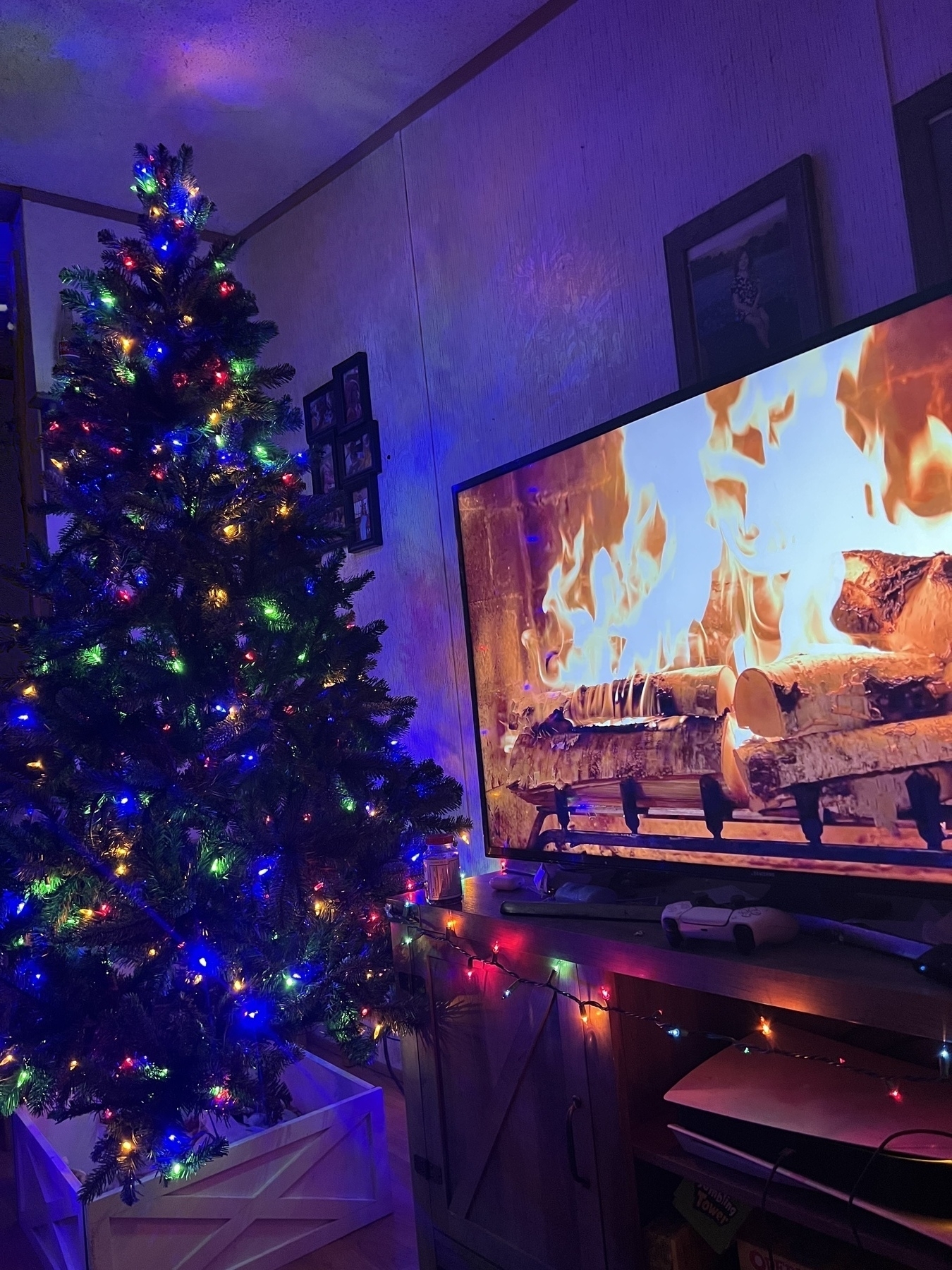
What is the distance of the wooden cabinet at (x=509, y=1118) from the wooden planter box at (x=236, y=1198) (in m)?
0.26

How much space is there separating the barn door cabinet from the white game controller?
0.07ft

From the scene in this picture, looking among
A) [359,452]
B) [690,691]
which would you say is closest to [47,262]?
[359,452]

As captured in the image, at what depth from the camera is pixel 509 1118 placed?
1579 millimetres

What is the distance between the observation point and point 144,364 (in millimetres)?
2109

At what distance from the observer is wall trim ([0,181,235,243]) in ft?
9.73

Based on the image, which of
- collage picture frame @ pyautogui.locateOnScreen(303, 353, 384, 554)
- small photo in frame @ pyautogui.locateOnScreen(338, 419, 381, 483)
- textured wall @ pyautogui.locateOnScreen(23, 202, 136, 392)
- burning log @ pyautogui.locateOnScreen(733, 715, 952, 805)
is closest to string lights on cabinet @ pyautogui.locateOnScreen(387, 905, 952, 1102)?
burning log @ pyautogui.locateOnScreen(733, 715, 952, 805)

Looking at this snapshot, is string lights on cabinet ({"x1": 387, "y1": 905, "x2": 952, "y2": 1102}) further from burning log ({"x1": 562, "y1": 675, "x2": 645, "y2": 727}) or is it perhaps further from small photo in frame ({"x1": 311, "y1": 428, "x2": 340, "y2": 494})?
small photo in frame ({"x1": 311, "y1": 428, "x2": 340, "y2": 494})

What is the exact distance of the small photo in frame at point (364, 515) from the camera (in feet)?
9.08

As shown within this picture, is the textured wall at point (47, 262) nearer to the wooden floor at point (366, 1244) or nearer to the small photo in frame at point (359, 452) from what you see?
the small photo in frame at point (359, 452)

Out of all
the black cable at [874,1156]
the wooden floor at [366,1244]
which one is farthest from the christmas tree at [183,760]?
the black cable at [874,1156]

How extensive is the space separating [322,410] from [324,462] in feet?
0.57

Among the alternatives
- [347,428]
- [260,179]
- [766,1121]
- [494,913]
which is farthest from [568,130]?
[766,1121]

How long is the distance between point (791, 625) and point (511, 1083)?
92cm

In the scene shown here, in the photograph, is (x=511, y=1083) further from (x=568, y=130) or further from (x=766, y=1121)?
(x=568, y=130)
